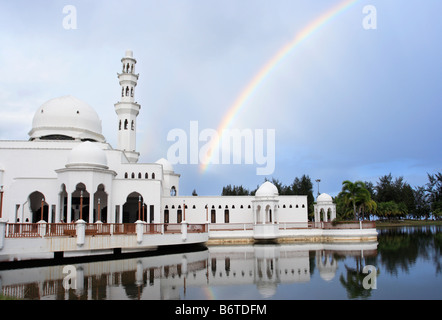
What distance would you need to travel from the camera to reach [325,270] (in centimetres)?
1762

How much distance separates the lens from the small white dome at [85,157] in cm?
2872

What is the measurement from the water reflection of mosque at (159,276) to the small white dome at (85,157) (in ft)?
31.7

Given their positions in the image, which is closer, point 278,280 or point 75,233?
point 278,280

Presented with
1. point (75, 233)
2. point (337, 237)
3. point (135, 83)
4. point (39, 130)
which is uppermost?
point (135, 83)

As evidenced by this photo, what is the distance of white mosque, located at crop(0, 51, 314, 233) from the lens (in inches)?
1152

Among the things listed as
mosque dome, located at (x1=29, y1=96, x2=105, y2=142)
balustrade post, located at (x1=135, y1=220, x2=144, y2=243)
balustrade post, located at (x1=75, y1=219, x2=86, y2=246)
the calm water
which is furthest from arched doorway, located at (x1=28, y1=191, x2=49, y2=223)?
the calm water

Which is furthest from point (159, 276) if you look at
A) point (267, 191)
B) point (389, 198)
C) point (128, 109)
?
point (389, 198)

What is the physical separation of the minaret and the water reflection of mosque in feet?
64.7

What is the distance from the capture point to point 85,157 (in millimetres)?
28859

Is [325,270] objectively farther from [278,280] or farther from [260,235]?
[260,235]

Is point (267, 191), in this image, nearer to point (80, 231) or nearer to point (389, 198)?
point (80, 231)

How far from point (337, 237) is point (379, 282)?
71.6ft
